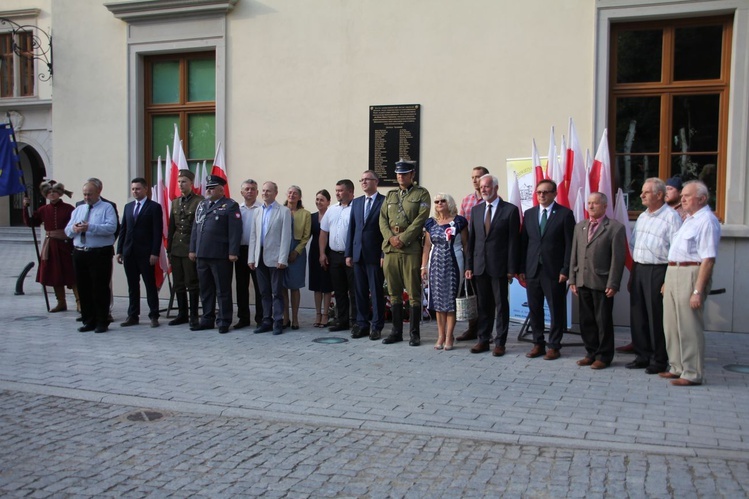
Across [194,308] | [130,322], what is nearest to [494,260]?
[194,308]

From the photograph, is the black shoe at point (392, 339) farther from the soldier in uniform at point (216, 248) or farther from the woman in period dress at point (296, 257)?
the soldier in uniform at point (216, 248)

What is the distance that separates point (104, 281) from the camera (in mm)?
9500

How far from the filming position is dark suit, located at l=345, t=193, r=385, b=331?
29.3 ft

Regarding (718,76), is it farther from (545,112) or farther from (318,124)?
(318,124)

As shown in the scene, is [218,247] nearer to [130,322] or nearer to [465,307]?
[130,322]

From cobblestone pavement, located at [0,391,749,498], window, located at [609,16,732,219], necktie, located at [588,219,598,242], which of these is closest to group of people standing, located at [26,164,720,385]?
necktie, located at [588,219,598,242]

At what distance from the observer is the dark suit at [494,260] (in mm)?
7945

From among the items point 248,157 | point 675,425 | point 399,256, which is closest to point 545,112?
point 399,256

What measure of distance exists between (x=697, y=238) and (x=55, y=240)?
29.2 feet

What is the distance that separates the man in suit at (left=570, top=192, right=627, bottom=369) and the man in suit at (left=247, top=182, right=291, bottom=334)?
365cm

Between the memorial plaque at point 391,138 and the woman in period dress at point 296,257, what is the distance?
1.47 meters

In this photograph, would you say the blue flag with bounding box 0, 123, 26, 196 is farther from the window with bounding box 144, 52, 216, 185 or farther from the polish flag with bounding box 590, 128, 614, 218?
the polish flag with bounding box 590, 128, 614, 218

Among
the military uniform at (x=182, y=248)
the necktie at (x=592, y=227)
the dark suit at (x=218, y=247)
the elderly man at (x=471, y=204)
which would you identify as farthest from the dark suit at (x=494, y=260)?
the military uniform at (x=182, y=248)

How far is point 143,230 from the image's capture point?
385 inches
